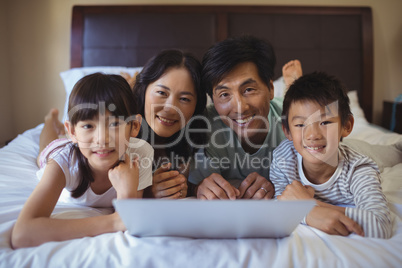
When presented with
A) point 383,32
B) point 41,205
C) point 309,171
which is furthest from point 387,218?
point 383,32

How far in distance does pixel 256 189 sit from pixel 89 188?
0.58 m

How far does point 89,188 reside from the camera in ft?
3.59

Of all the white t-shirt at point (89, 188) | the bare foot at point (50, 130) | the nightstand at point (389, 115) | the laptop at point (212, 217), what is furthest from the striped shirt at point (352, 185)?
the nightstand at point (389, 115)

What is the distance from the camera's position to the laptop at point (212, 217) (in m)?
0.67

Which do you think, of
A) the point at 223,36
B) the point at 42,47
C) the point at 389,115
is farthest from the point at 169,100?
the point at 389,115

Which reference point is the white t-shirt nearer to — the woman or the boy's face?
the woman

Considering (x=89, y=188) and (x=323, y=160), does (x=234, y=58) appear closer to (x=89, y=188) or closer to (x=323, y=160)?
(x=323, y=160)

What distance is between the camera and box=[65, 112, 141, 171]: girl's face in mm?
966

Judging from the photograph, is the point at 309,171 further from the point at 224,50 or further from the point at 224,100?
the point at 224,50

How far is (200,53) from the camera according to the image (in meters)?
2.79

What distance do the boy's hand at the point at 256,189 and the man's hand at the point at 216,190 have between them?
0.05 metres

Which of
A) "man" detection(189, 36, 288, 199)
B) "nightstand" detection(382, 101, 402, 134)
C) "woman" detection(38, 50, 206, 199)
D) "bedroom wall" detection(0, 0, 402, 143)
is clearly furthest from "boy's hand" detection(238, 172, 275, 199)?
"bedroom wall" detection(0, 0, 402, 143)

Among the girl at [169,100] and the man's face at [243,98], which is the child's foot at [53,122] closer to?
the girl at [169,100]

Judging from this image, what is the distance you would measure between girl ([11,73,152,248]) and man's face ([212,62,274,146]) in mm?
410
